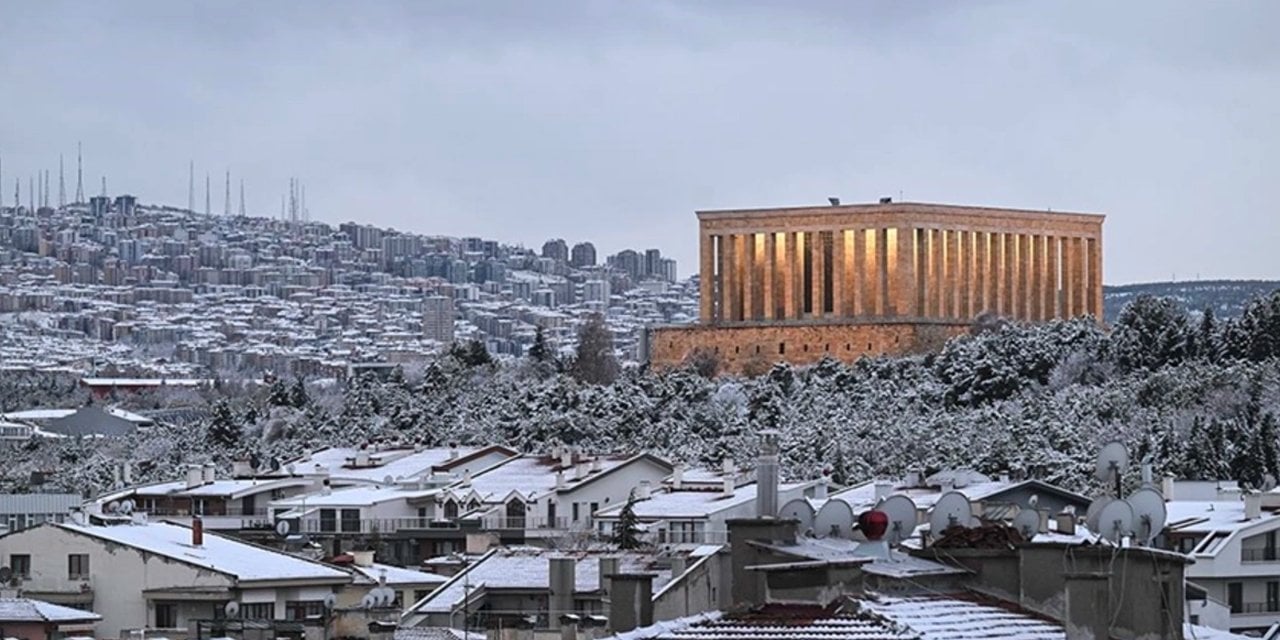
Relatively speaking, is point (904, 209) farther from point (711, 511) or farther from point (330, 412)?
point (711, 511)

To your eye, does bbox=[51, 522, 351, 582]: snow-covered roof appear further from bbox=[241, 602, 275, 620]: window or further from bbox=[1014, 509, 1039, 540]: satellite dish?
bbox=[1014, 509, 1039, 540]: satellite dish

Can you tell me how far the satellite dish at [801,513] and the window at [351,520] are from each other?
163 feet

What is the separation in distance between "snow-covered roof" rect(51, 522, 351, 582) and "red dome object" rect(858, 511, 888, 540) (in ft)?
76.4

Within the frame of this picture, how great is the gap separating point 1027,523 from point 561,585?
1608 cm

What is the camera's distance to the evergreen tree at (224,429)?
122 m

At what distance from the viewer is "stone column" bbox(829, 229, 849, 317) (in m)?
144

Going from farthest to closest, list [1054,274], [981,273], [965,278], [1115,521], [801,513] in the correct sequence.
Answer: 1. [1054,274]
2. [981,273]
3. [965,278]
4. [801,513]
5. [1115,521]

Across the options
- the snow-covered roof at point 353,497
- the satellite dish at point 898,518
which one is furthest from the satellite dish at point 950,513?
the snow-covered roof at point 353,497

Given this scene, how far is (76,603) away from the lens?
174 ft

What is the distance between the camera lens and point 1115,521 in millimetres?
28562

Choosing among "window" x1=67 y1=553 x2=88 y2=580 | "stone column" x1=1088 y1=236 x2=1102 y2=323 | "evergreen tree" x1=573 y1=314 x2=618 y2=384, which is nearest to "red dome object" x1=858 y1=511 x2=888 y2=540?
"window" x1=67 y1=553 x2=88 y2=580

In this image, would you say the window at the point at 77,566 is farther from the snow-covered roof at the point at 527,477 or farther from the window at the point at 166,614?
the snow-covered roof at the point at 527,477

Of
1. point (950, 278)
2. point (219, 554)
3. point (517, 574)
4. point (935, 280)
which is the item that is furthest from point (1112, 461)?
point (950, 278)

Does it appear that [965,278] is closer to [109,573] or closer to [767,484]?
[109,573]
